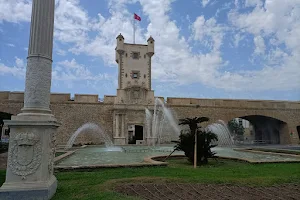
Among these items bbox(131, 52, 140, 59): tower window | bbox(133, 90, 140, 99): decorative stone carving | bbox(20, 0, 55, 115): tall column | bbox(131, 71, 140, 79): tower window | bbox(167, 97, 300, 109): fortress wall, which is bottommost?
bbox(20, 0, 55, 115): tall column

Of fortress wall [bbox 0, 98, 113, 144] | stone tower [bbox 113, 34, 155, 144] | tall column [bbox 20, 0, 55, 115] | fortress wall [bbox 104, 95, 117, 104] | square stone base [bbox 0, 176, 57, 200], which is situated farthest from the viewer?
fortress wall [bbox 104, 95, 117, 104]

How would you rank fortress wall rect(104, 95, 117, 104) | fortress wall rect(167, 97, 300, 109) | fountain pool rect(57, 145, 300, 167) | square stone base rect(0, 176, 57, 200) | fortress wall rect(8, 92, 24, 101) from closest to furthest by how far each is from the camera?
square stone base rect(0, 176, 57, 200) → fountain pool rect(57, 145, 300, 167) → fortress wall rect(8, 92, 24, 101) → fortress wall rect(104, 95, 117, 104) → fortress wall rect(167, 97, 300, 109)

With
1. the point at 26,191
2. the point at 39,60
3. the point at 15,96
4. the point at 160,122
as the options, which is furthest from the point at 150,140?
the point at 26,191

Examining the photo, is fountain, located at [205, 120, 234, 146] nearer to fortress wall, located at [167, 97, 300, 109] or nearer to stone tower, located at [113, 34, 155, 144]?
fortress wall, located at [167, 97, 300, 109]

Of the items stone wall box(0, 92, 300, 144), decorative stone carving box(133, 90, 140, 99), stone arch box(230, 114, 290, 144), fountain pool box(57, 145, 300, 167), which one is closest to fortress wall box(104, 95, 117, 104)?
stone wall box(0, 92, 300, 144)

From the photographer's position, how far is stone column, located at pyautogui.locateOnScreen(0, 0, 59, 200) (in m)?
4.27

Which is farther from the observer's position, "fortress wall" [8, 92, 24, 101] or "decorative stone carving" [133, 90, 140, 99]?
"decorative stone carving" [133, 90, 140, 99]

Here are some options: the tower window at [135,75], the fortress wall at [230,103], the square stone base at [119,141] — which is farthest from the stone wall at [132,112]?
the tower window at [135,75]

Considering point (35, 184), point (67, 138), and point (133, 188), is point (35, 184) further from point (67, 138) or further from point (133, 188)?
point (67, 138)

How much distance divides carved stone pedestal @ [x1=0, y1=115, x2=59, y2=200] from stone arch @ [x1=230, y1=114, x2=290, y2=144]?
29797mm

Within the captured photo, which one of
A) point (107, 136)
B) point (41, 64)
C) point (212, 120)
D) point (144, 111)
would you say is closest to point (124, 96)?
point (144, 111)

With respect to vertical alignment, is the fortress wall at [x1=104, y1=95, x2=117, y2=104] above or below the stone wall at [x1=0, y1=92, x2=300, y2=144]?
above

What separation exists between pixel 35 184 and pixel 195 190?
292 cm

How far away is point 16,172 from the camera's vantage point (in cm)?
430
